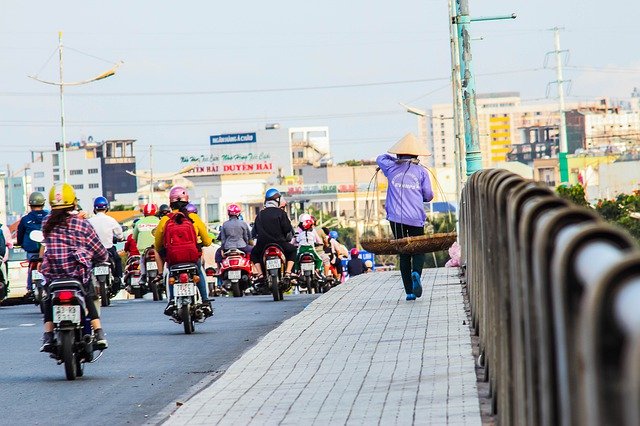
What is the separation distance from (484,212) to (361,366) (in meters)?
3.51

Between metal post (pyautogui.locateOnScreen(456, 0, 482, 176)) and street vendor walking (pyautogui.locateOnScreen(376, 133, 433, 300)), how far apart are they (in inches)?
284

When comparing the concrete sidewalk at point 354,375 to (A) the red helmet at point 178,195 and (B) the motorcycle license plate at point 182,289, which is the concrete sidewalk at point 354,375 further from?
(A) the red helmet at point 178,195

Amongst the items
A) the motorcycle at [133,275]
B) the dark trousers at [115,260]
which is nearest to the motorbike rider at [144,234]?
the dark trousers at [115,260]

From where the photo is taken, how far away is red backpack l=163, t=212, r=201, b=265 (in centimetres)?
1656

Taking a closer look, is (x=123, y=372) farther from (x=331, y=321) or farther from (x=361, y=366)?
(x=331, y=321)

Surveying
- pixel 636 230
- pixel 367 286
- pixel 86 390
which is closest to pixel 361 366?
pixel 86 390

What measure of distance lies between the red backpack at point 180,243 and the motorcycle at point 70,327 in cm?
410

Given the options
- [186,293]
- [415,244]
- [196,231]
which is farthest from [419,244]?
[186,293]

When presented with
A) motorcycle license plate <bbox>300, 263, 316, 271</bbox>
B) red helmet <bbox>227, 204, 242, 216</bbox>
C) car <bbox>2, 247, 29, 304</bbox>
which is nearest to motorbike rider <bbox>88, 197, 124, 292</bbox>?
red helmet <bbox>227, 204, 242, 216</bbox>

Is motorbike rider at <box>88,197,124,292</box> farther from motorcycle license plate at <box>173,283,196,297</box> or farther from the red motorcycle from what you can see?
motorcycle license plate at <box>173,283,196,297</box>

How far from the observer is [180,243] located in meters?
16.6

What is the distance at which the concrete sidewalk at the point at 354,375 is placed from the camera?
8.62 metres

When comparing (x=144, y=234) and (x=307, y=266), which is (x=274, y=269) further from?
(x=307, y=266)

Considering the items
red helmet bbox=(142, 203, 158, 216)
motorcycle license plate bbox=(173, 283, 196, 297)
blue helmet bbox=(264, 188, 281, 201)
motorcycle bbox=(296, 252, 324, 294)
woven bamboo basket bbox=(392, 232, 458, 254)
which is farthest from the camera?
motorcycle bbox=(296, 252, 324, 294)
